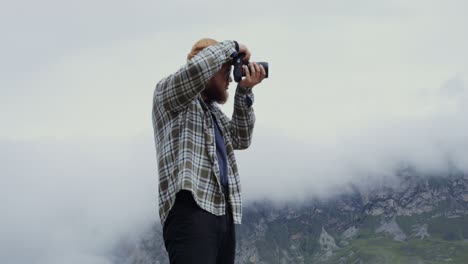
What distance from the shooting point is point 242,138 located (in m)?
7.84

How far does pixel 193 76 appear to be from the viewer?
644 centimetres

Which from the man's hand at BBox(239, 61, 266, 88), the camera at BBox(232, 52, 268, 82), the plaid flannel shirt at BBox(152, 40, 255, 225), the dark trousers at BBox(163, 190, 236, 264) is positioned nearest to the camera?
the dark trousers at BBox(163, 190, 236, 264)

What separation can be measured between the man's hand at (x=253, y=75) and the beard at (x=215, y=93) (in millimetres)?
322

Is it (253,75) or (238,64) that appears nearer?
(238,64)

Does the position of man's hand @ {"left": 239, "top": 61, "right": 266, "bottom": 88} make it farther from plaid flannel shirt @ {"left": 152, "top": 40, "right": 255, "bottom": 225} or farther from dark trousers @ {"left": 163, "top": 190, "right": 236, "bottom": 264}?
dark trousers @ {"left": 163, "top": 190, "right": 236, "bottom": 264}

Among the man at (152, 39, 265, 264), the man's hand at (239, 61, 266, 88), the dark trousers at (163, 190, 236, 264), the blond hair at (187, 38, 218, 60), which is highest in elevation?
the blond hair at (187, 38, 218, 60)

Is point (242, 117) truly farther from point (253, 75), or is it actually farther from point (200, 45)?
point (200, 45)

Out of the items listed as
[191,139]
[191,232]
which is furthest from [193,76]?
[191,232]

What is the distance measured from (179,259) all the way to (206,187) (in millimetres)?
823

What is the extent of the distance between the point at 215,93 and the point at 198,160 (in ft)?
3.53

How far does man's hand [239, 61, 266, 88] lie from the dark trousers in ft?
5.73

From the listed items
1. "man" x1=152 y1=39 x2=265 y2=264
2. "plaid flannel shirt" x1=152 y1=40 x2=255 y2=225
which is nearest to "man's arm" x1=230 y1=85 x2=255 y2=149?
"man" x1=152 y1=39 x2=265 y2=264

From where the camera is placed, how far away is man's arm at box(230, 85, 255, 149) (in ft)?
25.3

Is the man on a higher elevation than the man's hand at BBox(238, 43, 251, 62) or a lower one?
lower
